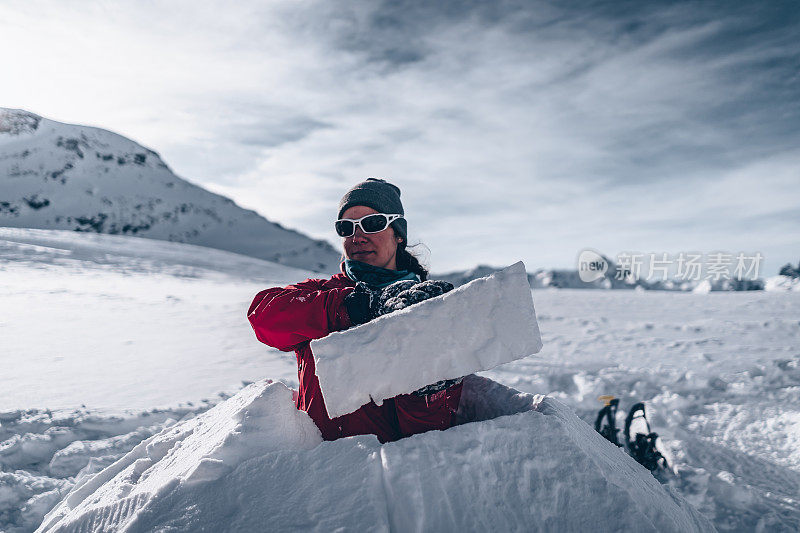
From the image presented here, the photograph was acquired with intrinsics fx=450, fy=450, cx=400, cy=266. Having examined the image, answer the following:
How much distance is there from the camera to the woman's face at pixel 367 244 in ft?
7.13

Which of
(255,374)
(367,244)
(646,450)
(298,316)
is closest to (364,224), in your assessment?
(367,244)

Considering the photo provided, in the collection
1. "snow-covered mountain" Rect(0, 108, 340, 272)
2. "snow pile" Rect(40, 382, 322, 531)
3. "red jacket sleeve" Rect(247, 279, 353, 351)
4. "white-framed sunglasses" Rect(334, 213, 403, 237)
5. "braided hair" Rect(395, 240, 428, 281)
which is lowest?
"snow pile" Rect(40, 382, 322, 531)

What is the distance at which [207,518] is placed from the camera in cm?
114

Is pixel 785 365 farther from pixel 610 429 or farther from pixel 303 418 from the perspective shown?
pixel 303 418

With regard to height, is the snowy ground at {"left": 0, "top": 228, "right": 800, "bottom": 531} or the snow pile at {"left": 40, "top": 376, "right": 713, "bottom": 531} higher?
the snow pile at {"left": 40, "top": 376, "right": 713, "bottom": 531}

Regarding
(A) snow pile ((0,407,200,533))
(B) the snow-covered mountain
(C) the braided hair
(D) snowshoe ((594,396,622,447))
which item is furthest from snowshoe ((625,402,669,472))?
(B) the snow-covered mountain

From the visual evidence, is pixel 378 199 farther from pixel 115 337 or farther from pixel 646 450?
pixel 115 337

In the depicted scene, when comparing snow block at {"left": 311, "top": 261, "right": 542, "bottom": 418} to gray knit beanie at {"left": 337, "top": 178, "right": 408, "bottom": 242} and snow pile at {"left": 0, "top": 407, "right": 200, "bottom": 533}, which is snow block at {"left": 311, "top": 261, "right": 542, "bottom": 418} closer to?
gray knit beanie at {"left": 337, "top": 178, "right": 408, "bottom": 242}

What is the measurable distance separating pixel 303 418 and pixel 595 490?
951mm

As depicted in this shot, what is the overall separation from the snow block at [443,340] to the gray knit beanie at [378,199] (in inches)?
38.0

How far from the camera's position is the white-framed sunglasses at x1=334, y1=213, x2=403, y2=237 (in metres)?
2.15

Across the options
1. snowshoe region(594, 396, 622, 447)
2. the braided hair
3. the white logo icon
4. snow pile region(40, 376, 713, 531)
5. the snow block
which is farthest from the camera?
the white logo icon

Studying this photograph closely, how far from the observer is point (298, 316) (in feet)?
5.70

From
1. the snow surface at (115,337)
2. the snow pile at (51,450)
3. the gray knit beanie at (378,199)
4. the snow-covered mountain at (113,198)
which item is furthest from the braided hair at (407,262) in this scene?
the snow-covered mountain at (113,198)
